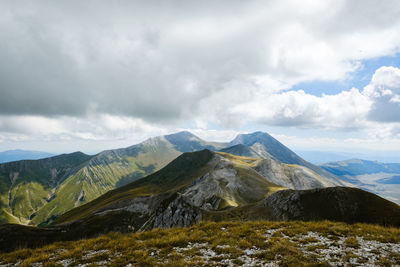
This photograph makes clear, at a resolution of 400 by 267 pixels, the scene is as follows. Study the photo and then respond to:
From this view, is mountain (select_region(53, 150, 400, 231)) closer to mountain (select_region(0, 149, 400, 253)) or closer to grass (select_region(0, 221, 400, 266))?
mountain (select_region(0, 149, 400, 253))

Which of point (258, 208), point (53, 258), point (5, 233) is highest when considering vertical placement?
point (53, 258)

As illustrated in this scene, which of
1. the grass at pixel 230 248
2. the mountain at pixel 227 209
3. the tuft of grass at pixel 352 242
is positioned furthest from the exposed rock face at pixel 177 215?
the tuft of grass at pixel 352 242

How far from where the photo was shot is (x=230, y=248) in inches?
552

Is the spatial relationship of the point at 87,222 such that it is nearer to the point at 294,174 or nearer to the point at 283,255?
the point at 283,255

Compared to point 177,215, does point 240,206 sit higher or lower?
higher

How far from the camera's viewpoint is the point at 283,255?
12.6 m

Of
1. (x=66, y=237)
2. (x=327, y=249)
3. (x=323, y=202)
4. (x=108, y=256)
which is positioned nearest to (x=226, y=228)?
(x=327, y=249)

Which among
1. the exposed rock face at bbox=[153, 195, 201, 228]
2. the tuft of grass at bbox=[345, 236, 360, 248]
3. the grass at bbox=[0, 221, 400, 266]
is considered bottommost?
the exposed rock face at bbox=[153, 195, 201, 228]

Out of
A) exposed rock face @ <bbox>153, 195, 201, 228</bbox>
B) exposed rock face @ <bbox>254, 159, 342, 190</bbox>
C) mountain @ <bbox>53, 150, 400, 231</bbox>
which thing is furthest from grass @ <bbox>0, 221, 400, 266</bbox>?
exposed rock face @ <bbox>254, 159, 342, 190</bbox>

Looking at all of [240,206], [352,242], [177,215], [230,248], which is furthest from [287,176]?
[230,248]

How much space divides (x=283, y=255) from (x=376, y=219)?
92.3 feet

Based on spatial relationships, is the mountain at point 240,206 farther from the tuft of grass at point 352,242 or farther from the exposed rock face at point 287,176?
the exposed rock face at point 287,176

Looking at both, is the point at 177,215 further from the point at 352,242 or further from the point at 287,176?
the point at 287,176

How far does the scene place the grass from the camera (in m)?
12.3
